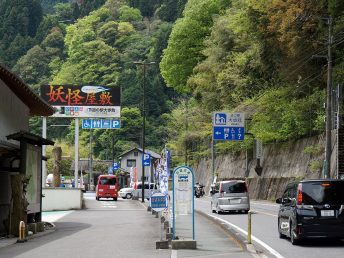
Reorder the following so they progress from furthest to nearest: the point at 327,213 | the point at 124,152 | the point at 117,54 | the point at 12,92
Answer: the point at 117,54 < the point at 124,152 < the point at 12,92 < the point at 327,213

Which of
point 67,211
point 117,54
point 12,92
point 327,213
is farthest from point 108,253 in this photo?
point 117,54

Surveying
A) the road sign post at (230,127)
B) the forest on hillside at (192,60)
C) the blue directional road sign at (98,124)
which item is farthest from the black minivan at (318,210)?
the blue directional road sign at (98,124)

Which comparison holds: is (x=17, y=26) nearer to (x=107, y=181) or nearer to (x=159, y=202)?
(x=107, y=181)

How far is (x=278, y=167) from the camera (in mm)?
54125

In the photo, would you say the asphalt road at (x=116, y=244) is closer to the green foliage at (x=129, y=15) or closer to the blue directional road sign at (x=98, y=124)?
the blue directional road sign at (x=98, y=124)

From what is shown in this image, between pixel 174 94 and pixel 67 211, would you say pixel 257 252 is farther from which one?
pixel 174 94

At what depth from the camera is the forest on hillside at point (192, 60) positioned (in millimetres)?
46219

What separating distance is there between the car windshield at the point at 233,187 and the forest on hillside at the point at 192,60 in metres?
10.3

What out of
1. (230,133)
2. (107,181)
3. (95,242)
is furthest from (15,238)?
(107,181)

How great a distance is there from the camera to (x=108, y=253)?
15453 millimetres

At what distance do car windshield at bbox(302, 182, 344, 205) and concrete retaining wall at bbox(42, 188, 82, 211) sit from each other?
24381mm

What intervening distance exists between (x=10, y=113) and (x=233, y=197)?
13.3 m

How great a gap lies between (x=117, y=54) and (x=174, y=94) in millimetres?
17040

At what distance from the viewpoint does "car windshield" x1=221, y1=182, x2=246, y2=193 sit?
1304 inches
